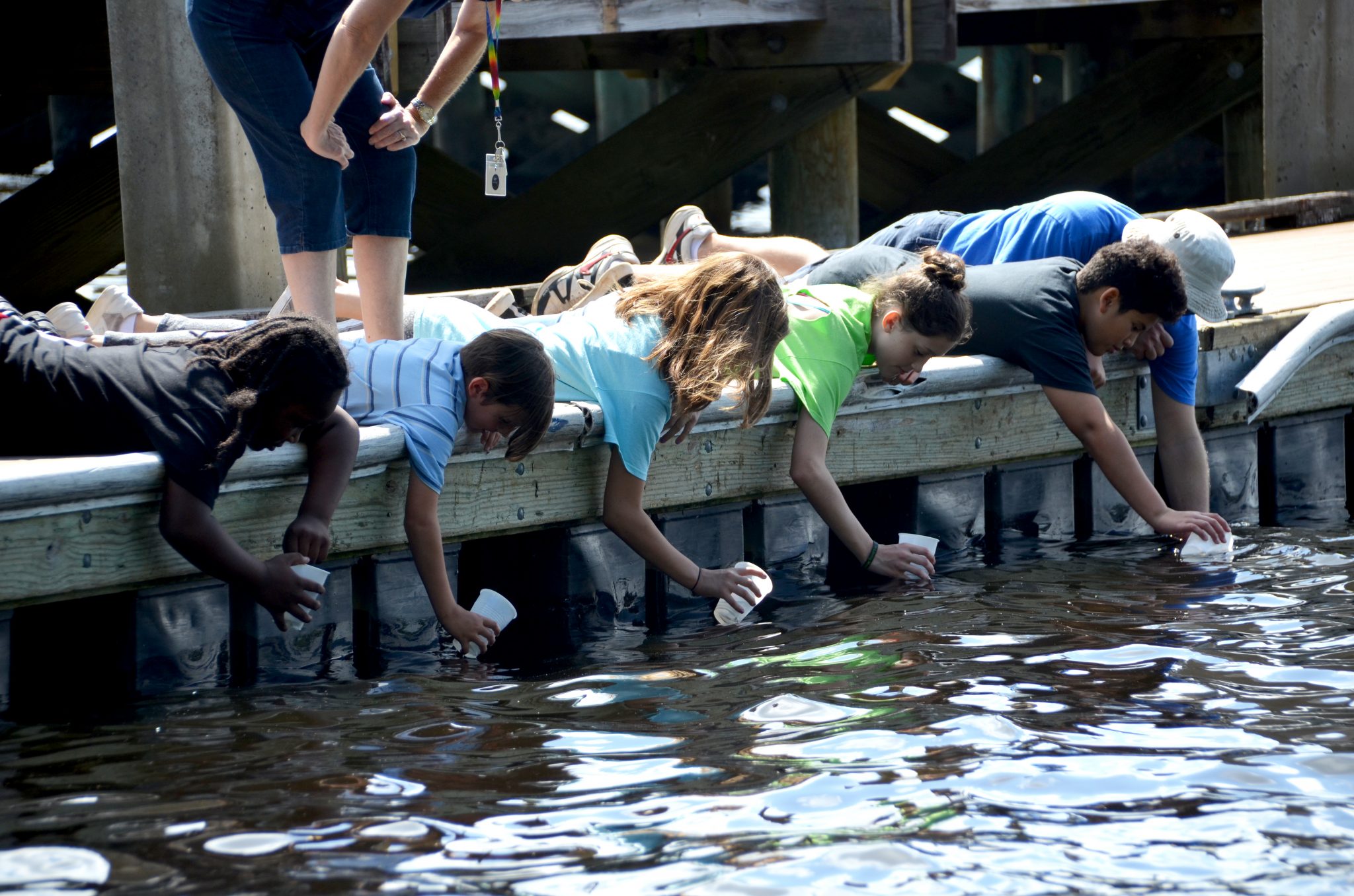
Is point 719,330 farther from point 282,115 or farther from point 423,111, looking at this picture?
point 282,115

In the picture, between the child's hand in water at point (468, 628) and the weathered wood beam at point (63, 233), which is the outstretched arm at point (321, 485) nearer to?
the child's hand in water at point (468, 628)

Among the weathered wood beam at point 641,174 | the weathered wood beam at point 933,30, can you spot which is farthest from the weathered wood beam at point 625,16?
the weathered wood beam at point 933,30

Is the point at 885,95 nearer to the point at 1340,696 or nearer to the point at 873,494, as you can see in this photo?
the point at 873,494

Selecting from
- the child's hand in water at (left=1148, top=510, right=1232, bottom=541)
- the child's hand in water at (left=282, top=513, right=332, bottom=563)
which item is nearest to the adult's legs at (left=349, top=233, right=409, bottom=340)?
the child's hand in water at (left=282, top=513, right=332, bottom=563)

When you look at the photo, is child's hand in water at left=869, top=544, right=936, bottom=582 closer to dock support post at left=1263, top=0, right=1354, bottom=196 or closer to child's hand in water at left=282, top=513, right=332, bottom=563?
child's hand in water at left=282, top=513, right=332, bottom=563

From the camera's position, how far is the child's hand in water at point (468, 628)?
3764 millimetres

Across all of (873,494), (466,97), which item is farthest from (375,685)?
(466,97)

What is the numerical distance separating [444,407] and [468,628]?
518mm

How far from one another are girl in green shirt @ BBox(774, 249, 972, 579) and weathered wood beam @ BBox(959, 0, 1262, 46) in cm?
Answer: 531

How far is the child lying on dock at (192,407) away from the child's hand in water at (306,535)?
0.25 feet

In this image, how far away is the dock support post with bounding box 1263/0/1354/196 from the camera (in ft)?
28.7

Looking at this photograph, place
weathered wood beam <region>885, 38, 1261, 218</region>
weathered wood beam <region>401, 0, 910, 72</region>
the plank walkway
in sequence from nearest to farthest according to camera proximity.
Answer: the plank walkway, weathered wood beam <region>401, 0, 910, 72</region>, weathered wood beam <region>885, 38, 1261, 218</region>

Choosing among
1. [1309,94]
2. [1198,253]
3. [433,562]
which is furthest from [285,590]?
[1309,94]

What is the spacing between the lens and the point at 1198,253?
4.91 metres
